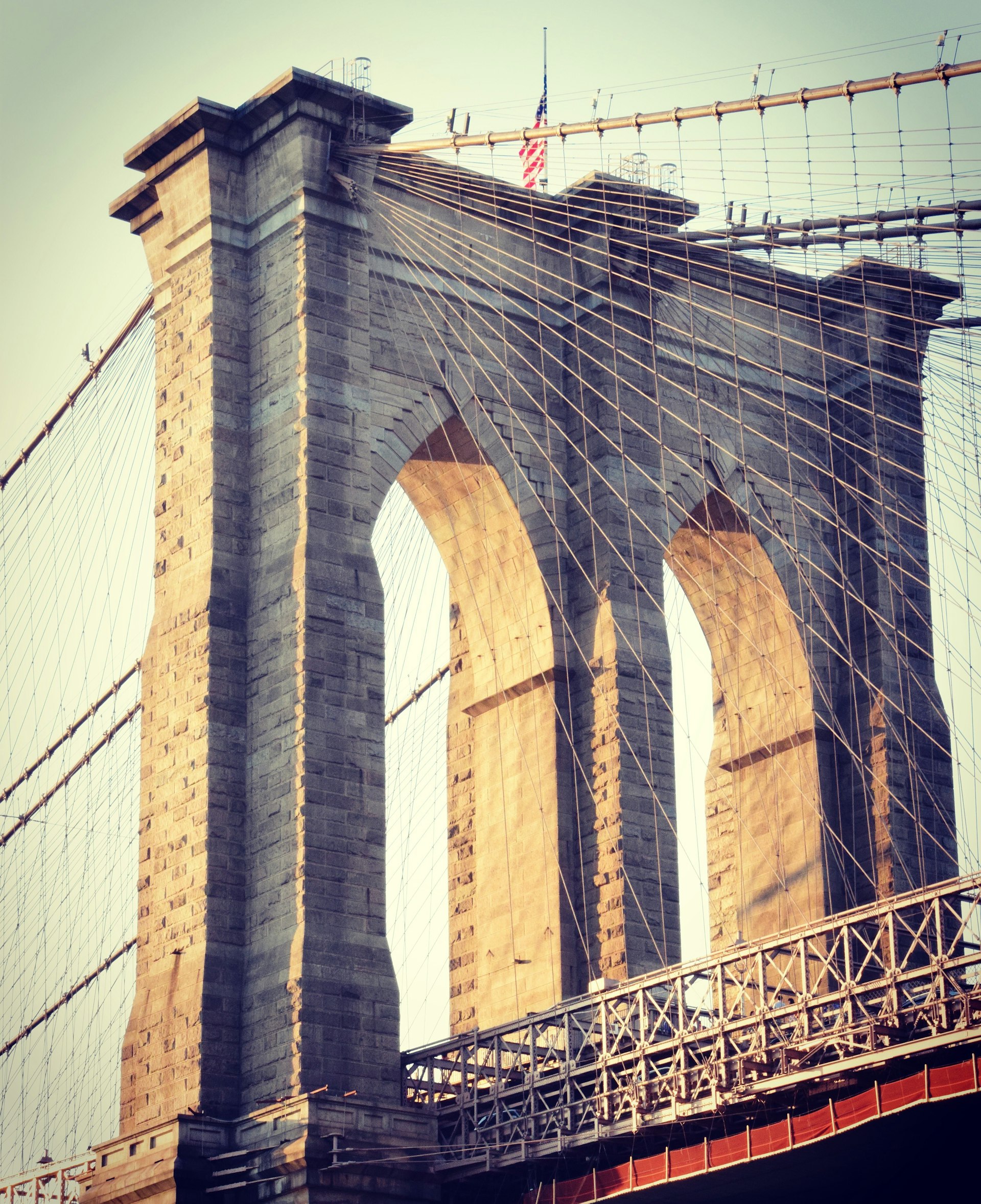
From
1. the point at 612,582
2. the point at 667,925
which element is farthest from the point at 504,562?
the point at 667,925

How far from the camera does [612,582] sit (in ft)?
155

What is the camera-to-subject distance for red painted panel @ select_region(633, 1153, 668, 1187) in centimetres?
3775

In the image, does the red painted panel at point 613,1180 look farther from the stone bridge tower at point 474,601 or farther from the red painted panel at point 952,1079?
the red painted panel at point 952,1079

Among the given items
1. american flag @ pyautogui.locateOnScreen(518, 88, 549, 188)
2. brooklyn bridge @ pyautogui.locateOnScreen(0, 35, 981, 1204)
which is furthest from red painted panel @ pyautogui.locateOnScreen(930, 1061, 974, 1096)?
american flag @ pyautogui.locateOnScreen(518, 88, 549, 188)

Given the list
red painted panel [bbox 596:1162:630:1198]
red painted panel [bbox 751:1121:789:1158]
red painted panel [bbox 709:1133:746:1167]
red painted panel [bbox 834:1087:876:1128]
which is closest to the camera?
red painted panel [bbox 834:1087:876:1128]

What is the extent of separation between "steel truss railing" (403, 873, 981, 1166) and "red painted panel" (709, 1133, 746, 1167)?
85cm

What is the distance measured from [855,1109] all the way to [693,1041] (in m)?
2.99

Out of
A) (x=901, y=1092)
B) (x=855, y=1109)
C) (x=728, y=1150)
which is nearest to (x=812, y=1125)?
(x=855, y=1109)

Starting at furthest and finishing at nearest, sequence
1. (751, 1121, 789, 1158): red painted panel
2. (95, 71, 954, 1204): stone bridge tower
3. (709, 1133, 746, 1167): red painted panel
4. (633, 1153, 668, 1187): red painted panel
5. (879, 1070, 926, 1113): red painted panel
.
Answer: (95, 71, 954, 1204): stone bridge tower < (633, 1153, 668, 1187): red painted panel < (709, 1133, 746, 1167): red painted panel < (751, 1121, 789, 1158): red painted panel < (879, 1070, 926, 1113): red painted panel

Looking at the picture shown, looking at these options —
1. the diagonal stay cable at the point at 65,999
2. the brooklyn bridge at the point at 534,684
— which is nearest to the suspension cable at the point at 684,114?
the brooklyn bridge at the point at 534,684

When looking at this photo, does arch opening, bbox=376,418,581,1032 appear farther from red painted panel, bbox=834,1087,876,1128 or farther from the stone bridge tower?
red painted panel, bbox=834,1087,876,1128

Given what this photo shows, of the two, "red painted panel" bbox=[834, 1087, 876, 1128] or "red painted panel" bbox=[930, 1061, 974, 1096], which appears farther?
"red painted panel" bbox=[834, 1087, 876, 1128]

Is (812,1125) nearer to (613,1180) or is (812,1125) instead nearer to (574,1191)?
(613,1180)

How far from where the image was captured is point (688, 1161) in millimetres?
37406
